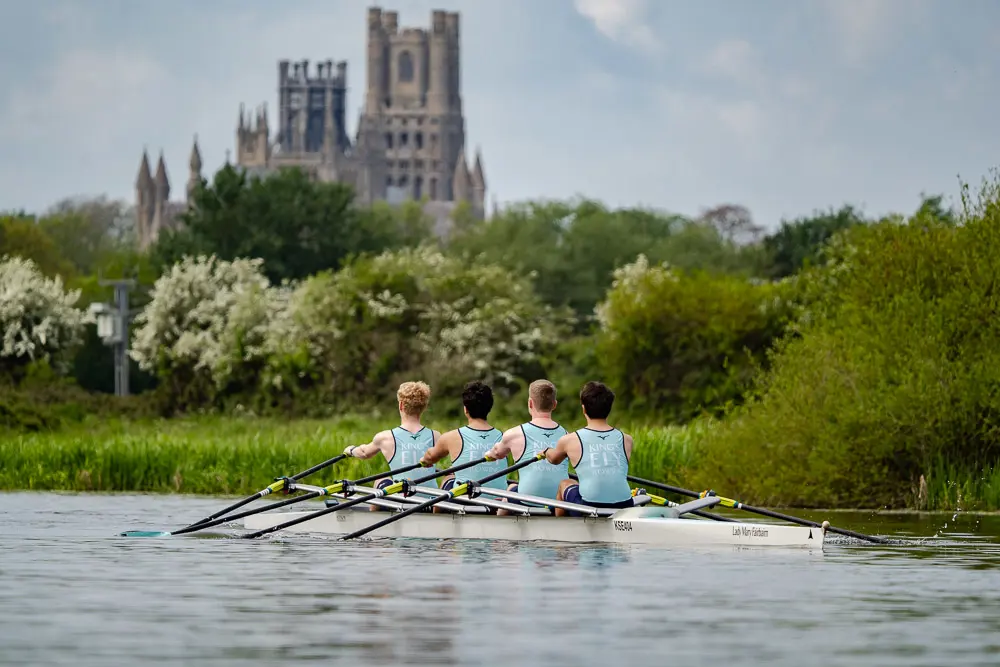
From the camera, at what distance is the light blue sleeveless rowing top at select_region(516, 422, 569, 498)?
2005 centimetres

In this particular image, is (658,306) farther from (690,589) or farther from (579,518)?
(690,589)

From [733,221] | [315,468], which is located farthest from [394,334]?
[733,221]

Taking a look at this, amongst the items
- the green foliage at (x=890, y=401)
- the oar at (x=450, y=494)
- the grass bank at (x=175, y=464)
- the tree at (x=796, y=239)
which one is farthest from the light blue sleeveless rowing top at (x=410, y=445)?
the tree at (x=796, y=239)

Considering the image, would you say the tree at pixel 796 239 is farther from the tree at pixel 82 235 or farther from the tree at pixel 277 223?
the tree at pixel 82 235

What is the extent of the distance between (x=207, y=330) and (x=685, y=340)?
22.2 m

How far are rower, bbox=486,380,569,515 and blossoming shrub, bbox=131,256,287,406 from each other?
45249 mm

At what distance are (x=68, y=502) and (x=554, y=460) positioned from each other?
1177cm

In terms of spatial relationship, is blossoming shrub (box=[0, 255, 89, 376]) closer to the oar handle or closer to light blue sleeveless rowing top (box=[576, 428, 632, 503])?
the oar handle

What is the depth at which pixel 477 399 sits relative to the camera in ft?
67.5

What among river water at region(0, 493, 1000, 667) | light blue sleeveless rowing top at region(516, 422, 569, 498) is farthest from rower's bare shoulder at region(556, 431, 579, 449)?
river water at region(0, 493, 1000, 667)

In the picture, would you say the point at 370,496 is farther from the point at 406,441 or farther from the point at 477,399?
the point at 477,399

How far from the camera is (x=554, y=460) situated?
1936 centimetres

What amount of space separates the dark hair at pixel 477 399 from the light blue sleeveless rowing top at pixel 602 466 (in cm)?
156

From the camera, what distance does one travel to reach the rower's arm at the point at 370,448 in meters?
21.3
